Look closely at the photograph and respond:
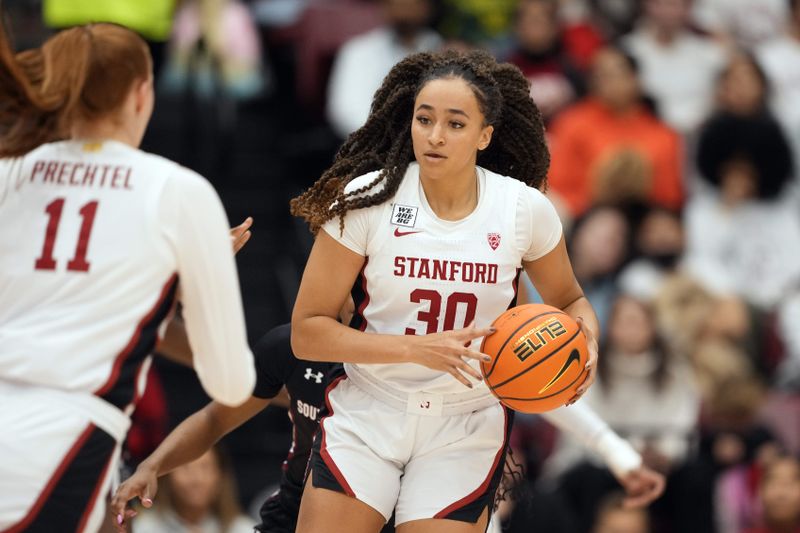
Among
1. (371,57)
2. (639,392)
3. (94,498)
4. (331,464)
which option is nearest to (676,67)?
(371,57)

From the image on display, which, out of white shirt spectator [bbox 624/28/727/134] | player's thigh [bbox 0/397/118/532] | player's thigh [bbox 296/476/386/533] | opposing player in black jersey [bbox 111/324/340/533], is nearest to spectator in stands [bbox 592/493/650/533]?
opposing player in black jersey [bbox 111/324/340/533]

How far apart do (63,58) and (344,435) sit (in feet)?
4.96

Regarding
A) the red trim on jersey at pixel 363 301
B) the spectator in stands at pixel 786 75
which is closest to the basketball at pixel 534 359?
the red trim on jersey at pixel 363 301

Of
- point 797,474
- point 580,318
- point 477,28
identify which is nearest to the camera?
point 580,318

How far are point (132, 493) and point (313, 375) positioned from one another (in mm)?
749

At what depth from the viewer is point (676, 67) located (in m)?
10.7

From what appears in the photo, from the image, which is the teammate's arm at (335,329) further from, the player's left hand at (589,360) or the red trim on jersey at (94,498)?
the red trim on jersey at (94,498)

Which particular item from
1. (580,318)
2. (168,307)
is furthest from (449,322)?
(168,307)

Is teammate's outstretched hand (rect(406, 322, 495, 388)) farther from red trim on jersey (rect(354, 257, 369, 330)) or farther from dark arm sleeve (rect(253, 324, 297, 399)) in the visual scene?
dark arm sleeve (rect(253, 324, 297, 399))

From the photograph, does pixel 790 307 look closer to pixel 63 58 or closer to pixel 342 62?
pixel 342 62

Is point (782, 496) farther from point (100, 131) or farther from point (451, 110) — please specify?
point (100, 131)

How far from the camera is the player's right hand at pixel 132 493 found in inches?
188

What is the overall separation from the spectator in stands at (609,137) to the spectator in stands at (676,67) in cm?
51

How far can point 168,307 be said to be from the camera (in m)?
4.18
